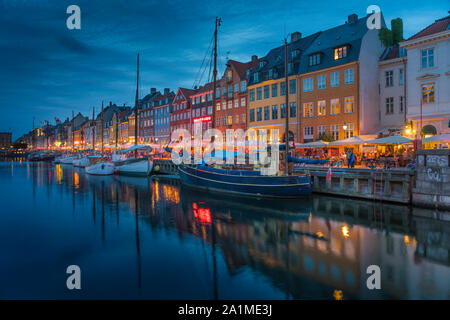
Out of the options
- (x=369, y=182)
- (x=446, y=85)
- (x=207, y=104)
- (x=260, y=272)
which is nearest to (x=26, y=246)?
(x=260, y=272)

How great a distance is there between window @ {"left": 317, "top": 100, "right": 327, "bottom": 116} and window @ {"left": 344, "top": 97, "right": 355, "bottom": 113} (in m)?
2.80

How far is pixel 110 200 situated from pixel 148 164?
2109cm

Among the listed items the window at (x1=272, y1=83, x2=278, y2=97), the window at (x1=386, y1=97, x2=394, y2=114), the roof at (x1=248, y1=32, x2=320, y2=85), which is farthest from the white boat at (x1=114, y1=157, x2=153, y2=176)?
the window at (x1=386, y1=97, x2=394, y2=114)

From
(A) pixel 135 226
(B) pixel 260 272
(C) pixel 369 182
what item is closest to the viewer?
(B) pixel 260 272

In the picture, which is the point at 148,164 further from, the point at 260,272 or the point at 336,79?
the point at 260,272

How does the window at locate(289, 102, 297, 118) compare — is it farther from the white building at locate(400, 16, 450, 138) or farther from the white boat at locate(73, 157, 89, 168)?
the white boat at locate(73, 157, 89, 168)

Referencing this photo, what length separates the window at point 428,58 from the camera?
86.5 feet

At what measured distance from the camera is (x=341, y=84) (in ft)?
115

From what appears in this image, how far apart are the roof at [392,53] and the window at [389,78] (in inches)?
70.6

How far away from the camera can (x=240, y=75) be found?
52.0m

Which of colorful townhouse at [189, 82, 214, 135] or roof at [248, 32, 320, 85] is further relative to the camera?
colorful townhouse at [189, 82, 214, 135]

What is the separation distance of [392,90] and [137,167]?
116ft

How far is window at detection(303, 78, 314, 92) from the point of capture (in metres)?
38.7
